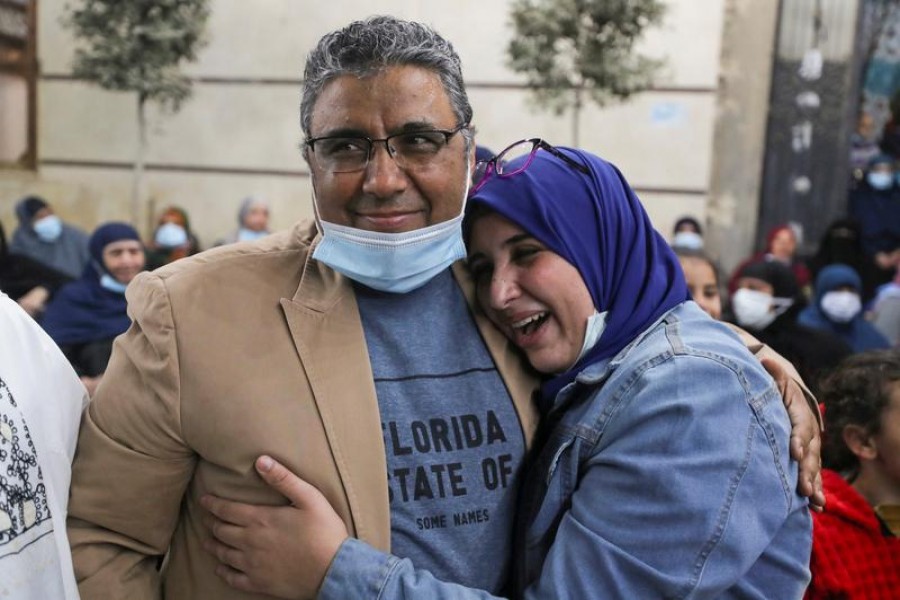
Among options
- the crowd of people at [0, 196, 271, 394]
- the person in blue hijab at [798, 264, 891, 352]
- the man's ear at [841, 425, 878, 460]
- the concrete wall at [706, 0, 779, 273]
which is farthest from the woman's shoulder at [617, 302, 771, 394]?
the concrete wall at [706, 0, 779, 273]

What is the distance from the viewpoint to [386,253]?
166 centimetres

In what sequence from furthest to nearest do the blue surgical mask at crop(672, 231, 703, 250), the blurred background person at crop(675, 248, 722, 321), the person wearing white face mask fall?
1. the blue surgical mask at crop(672, 231, 703, 250)
2. the person wearing white face mask
3. the blurred background person at crop(675, 248, 722, 321)

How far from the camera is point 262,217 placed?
26.0 feet

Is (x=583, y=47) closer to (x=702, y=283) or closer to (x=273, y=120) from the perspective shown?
(x=273, y=120)

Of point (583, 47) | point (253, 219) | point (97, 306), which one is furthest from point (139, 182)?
point (97, 306)

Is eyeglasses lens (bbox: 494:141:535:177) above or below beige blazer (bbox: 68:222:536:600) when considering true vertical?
above

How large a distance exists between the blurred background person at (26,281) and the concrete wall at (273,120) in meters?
4.08

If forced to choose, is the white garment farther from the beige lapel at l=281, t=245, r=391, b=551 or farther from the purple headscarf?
the purple headscarf

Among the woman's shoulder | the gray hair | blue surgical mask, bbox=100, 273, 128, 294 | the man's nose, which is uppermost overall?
the gray hair

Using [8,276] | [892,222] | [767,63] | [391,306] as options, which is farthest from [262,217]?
[391,306]

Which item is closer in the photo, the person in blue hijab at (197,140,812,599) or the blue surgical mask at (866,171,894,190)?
the person in blue hijab at (197,140,812,599)

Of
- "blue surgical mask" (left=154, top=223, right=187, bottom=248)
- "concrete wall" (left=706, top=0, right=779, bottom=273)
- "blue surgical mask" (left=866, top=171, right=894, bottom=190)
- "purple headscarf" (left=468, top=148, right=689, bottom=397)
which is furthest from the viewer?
"concrete wall" (left=706, top=0, right=779, bottom=273)

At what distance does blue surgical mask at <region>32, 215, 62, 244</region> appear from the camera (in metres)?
7.08

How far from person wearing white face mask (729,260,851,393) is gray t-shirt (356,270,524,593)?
10.1 feet
